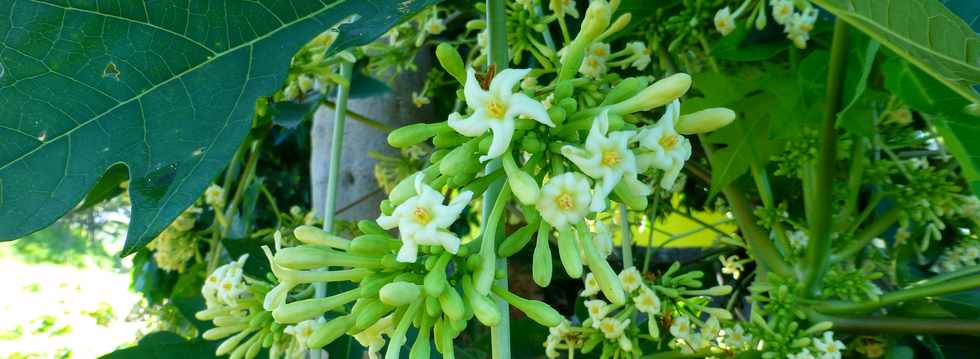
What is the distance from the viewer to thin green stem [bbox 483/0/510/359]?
18.8 inches

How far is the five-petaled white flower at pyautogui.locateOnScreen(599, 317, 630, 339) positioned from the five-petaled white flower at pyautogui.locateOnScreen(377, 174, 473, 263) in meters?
0.45

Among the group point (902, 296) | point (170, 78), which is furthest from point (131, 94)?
point (902, 296)

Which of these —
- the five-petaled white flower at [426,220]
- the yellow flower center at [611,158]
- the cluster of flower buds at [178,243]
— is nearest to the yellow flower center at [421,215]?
the five-petaled white flower at [426,220]

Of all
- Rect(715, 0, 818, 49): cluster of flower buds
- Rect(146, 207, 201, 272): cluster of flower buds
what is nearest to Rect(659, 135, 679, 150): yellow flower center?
Rect(715, 0, 818, 49): cluster of flower buds

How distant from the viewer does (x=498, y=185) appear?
51 centimetres

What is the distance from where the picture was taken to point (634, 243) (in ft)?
4.99

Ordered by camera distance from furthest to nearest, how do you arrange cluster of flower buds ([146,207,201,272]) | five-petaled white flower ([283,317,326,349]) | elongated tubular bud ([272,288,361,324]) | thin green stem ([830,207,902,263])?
cluster of flower buds ([146,207,201,272]) → thin green stem ([830,207,902,263]) → five-petaled white flower ([283,317,326,349]) → elongated tubular bud ([272,288,361,324])

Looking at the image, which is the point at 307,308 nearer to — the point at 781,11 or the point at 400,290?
the point at 400,290

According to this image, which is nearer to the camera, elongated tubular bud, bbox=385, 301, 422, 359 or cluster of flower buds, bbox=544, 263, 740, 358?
elongated tubular bud, bbox=385, 301, 422, 359

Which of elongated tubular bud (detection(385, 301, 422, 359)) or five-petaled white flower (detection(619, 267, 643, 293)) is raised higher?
elongated tubular bud (detection(385, 301, 422, 359))

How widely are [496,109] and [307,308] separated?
0.66ft

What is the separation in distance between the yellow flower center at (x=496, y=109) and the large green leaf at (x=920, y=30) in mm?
234

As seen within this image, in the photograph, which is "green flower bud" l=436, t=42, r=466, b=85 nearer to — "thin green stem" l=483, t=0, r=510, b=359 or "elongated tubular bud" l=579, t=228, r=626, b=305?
"thin green stem" l=483, t=0, r=510, b=359

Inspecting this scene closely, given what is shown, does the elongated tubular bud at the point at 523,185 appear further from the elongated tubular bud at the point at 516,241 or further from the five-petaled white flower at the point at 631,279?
the five-petaled white flower at the point at 631,279
